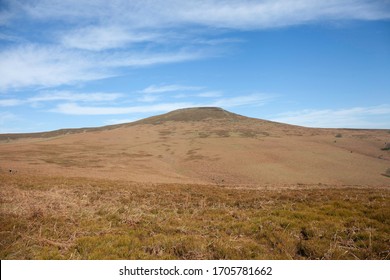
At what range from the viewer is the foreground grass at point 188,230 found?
6984 mm

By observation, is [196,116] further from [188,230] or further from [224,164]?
[188,230]

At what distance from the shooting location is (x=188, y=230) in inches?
342

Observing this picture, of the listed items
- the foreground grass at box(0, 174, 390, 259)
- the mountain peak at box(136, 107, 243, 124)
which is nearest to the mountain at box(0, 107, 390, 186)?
the foreground grass at box(0, 174, 390, 259)

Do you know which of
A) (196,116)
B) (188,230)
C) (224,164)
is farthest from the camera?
(196,116)

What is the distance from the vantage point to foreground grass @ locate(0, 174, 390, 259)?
6.98 meters

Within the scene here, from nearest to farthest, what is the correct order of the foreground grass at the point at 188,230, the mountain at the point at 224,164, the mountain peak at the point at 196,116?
1. the foreground grass at the point at 188,230
2. the mountain at the point at 224,164
3. the mountain peak at the point at 196,116

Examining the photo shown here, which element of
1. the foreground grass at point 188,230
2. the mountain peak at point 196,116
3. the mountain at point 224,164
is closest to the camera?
the foreground grass at point 188,230

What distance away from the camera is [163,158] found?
5850 centimetres

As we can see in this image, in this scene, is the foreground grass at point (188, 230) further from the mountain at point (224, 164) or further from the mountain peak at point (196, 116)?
the mountain peak at point (196, 116)

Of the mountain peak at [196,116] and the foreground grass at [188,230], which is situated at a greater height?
the mountain peak at [196,116]

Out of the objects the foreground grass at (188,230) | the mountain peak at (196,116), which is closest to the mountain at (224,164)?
the foreground grass at (188,230)

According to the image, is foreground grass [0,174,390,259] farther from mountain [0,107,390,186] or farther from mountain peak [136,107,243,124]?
mountain peak [136,107,243,124]

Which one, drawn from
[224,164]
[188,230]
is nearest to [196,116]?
[224,164]
